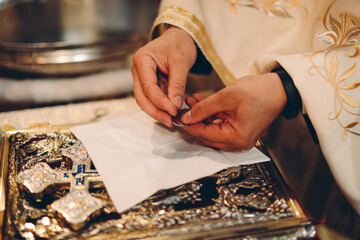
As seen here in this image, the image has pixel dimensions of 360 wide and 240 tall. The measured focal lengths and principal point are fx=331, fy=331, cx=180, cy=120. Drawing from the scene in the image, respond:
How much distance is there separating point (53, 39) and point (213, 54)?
3.61ft

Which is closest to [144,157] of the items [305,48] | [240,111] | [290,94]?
[240,111]

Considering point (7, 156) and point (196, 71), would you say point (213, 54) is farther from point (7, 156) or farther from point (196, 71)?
point (7, 156)

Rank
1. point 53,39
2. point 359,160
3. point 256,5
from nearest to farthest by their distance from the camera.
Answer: point 359,160
point 256,5
point 53,39

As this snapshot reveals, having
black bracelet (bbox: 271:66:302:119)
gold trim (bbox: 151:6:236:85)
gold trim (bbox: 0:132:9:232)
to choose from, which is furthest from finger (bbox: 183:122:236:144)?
gold trim (bbox: 0:132:9:232)

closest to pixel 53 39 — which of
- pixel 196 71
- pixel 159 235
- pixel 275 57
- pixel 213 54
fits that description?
pixel 196 71

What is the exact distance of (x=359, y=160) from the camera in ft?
1.95

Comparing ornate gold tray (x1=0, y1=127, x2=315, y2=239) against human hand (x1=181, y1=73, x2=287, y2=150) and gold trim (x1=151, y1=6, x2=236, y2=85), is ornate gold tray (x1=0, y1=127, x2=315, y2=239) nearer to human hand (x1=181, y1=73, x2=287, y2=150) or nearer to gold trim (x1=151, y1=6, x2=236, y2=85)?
human hand (x1=181, y1=73, x2=287, y2=150)

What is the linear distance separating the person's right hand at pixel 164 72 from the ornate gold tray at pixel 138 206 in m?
0.15

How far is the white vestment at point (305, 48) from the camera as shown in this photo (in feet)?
1.98

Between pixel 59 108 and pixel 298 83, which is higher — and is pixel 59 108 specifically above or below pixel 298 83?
above

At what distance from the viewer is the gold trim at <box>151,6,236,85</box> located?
0.80m

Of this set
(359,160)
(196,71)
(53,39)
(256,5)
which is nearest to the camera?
(359,160)

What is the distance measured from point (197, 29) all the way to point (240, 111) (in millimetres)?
309

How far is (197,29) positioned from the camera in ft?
2.66
